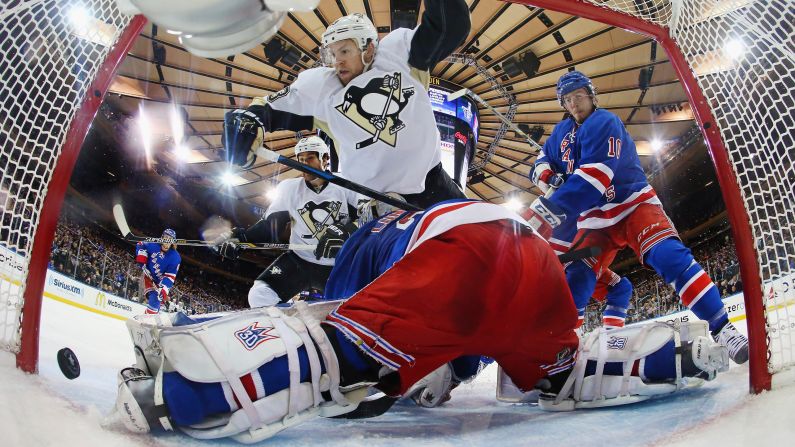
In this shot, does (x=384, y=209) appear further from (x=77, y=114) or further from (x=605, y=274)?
(x=605, y=274)

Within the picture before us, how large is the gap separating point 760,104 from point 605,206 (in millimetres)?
1077

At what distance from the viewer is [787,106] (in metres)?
1.16

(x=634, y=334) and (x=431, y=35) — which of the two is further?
(x=431, y=35)

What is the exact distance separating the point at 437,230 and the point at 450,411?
2.02 feet

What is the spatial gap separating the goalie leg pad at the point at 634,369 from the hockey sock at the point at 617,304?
171 centimetres

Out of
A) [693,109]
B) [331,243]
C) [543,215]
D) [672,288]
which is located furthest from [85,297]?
[672,288]

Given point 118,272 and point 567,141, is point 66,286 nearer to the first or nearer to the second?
point 118,272

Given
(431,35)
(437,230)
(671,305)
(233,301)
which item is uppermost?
(431,35)

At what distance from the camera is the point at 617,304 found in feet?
9.59

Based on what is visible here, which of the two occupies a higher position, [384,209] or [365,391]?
[384,209]

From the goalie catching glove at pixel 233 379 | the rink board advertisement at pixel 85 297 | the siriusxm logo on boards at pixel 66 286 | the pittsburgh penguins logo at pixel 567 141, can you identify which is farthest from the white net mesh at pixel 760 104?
the siriusxm logo on boards at pixel 66 286

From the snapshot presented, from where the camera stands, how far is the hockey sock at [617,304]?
2904mm

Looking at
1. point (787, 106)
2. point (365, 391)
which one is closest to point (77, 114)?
point (365, 391)

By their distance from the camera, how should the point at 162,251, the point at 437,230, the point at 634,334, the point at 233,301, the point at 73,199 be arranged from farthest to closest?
the point at 233,301
the point at 73,199
the point at 162,251
the point at 634,334
the point at 437,230
